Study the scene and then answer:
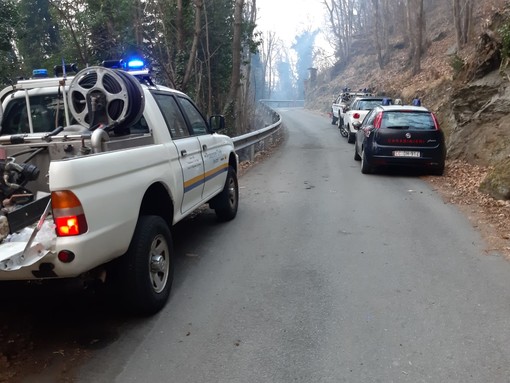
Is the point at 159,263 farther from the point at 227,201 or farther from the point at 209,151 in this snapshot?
the point at 227,201

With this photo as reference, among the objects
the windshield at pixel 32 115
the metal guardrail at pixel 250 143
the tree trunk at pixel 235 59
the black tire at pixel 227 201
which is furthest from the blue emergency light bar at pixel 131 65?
the tree trunk at pixel 235 59

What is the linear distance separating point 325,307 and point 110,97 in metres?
2.74

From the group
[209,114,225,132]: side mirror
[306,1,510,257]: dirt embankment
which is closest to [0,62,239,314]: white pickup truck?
[209,114,225,132]: side mirror

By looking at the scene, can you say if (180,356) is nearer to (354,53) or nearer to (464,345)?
(464,345)

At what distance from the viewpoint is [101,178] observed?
336 centimetres

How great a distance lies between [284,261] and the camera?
546cm

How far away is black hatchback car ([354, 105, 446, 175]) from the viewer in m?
10.5

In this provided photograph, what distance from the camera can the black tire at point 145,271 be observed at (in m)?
3.78

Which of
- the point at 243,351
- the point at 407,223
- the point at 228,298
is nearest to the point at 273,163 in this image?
the point at 407,223

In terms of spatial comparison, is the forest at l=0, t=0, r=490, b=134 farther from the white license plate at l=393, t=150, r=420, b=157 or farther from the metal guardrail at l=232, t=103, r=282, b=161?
the white license plate at l=393, t=150, r=420, b=157

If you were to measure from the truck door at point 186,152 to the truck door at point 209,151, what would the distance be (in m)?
0.19

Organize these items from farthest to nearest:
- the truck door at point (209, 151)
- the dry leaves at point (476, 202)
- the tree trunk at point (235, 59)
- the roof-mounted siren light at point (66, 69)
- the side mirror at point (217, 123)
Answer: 1. the tree trunk at point (235, 59)
2. the side mirror at point (217, 123)
3. the dry leaves at point (476, 202)
4. the truck door at point (209, 151)
5. the roof-mounted siren light at point (66, 69)

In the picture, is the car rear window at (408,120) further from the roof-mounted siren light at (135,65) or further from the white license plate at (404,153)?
the roof-mounted siren light at (135,65)

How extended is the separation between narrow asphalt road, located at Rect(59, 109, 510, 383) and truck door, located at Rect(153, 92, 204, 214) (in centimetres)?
80
